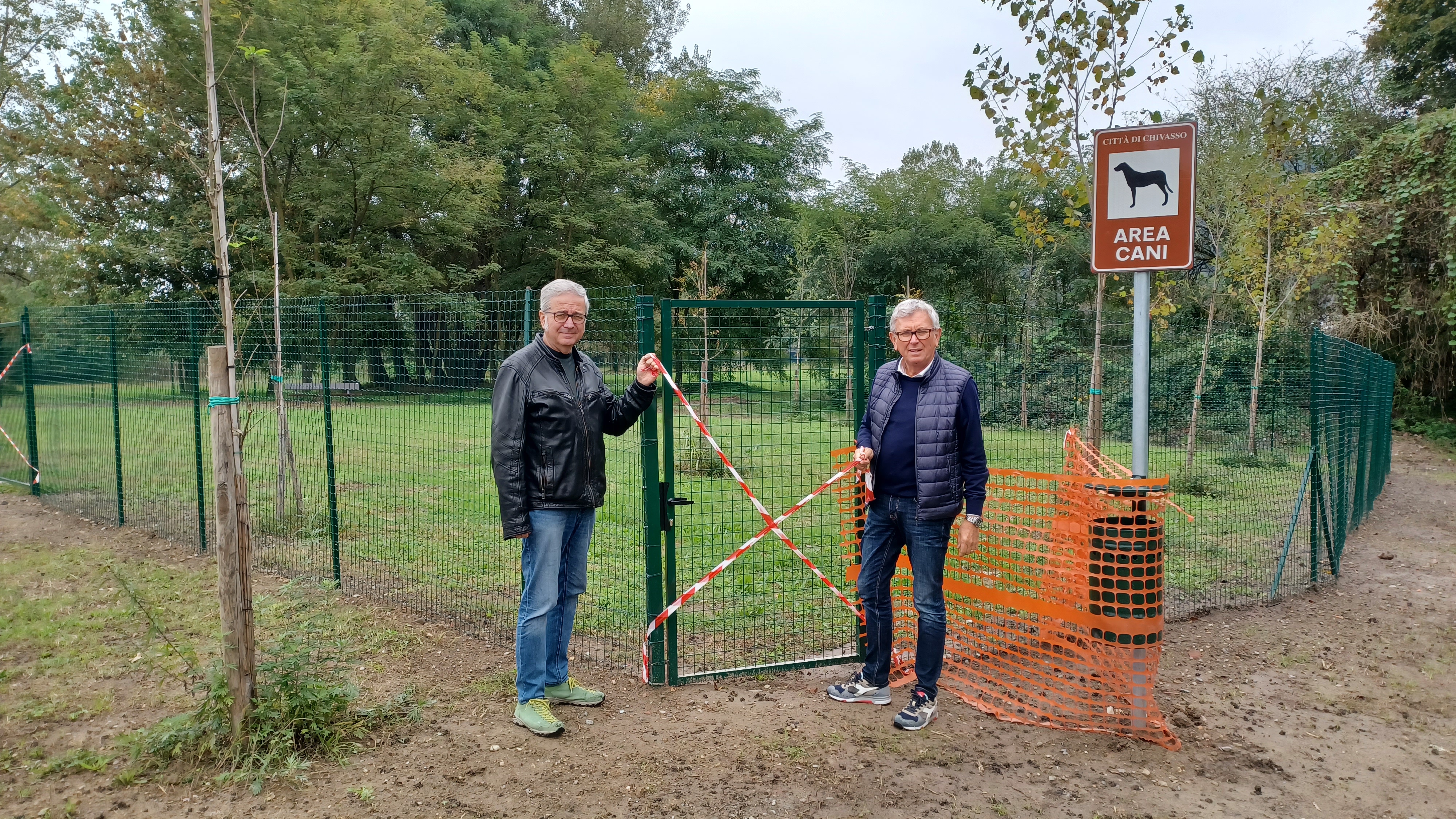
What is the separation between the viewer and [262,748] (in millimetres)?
3570

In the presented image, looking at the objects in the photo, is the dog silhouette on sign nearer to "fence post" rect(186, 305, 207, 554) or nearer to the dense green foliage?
the dense green foliage

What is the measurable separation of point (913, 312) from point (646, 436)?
4.75 ft

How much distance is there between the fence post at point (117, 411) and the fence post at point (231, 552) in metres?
5.18

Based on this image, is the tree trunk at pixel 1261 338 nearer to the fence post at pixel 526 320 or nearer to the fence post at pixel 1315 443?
the fence post at pixel 1315 443

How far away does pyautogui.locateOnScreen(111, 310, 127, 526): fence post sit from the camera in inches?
302

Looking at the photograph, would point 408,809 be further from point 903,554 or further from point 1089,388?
point 1089,388

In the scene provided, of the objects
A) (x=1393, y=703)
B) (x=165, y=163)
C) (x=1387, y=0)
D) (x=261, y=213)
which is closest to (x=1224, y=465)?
(x=1393, y=703)

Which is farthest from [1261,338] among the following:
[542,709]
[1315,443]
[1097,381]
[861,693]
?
[542,709]

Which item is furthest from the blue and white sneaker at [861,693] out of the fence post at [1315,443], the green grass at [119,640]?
the fence post at [1315,443]

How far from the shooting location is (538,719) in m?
3.88

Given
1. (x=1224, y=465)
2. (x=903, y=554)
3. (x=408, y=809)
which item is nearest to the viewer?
(x=408, y=809)

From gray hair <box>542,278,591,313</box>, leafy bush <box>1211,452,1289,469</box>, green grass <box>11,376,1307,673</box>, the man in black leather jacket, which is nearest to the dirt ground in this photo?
the man in black leather jacket

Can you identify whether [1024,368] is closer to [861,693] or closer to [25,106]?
[861,693]

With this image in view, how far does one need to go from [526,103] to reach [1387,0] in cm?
2537
